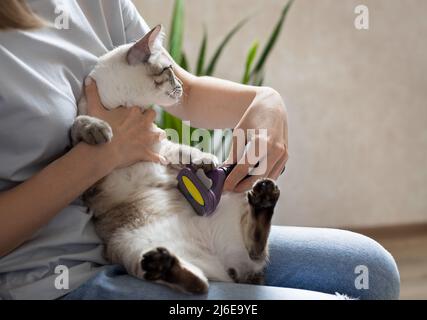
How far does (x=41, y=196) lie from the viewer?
923 mm

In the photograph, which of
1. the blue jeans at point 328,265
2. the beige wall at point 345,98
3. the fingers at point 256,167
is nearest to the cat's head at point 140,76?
the fingers at point 256,167

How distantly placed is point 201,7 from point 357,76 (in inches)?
29.9

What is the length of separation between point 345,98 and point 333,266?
1.63 meters

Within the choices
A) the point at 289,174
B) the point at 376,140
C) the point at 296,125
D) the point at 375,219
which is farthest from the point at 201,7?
the point at 375,219

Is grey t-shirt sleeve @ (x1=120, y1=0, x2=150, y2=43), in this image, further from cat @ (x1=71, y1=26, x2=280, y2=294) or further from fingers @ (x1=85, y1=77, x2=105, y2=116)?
fingers @ (x1=85, y1=77, x2=105, y2=116)

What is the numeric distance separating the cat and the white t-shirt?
0.04 meters

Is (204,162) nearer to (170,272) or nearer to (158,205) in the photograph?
(158,205)

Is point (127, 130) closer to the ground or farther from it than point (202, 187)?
farther from it

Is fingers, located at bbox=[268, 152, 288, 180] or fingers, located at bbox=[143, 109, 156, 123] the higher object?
fingers, located at bbox=[143, 109, 156, 123]

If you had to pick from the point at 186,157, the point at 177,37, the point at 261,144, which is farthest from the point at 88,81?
the point at 177,37

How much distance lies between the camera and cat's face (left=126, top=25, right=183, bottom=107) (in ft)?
3.88

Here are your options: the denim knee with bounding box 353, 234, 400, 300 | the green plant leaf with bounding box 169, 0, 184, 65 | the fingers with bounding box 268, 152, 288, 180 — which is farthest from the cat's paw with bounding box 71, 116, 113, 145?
the green plant leaf with bounding box 169, 0, 184, 65

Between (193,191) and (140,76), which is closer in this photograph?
(193,191)

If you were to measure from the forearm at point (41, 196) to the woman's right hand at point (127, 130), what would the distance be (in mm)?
88
